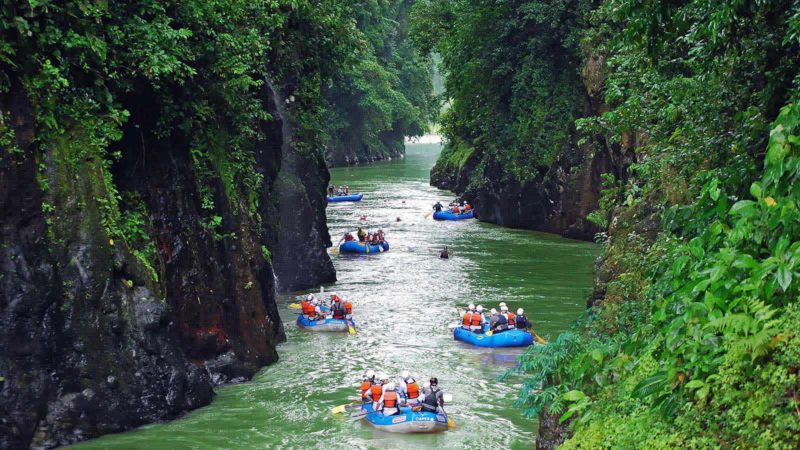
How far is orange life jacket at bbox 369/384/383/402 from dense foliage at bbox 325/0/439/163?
5336cm

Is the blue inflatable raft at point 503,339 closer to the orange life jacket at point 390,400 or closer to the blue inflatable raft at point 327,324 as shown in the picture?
the blue inflatable raft at point 327,324

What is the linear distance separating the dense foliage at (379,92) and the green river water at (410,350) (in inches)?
1353

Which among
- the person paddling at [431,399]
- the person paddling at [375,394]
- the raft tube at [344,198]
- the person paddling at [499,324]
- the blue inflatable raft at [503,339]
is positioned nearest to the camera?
the person paddling at [431,399]

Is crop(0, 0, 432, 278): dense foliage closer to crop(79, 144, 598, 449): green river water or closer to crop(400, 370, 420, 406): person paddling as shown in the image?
crop(79, 144, 598, 449): green river water

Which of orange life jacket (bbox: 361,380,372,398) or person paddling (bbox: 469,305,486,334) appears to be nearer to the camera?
orange life jacket (bbox: 361,380,372,398)

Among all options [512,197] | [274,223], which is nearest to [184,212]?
[274,223]

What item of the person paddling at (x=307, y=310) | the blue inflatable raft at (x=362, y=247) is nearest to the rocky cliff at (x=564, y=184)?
the blue inflatable raft at (x=362, y=247)

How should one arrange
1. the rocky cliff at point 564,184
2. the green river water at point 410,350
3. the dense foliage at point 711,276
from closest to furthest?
the dense foliage at point 711,276, the green river water at point 410,350, the rocky cliff at point 564,184

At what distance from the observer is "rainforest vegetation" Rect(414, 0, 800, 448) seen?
6297 millimetres

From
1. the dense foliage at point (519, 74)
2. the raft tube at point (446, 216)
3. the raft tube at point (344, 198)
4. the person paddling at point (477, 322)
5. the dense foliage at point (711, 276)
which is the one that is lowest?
the person paddling at point (477, 322)

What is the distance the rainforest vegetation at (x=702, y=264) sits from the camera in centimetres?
630

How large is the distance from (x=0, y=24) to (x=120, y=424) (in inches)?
267

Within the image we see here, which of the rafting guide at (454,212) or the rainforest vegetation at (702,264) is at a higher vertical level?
the rainforest vegetation at (702,264)

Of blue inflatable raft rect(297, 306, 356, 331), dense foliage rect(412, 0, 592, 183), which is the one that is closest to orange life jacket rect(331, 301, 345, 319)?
blue inflatable raft rect(297, 306, 356, 331)
